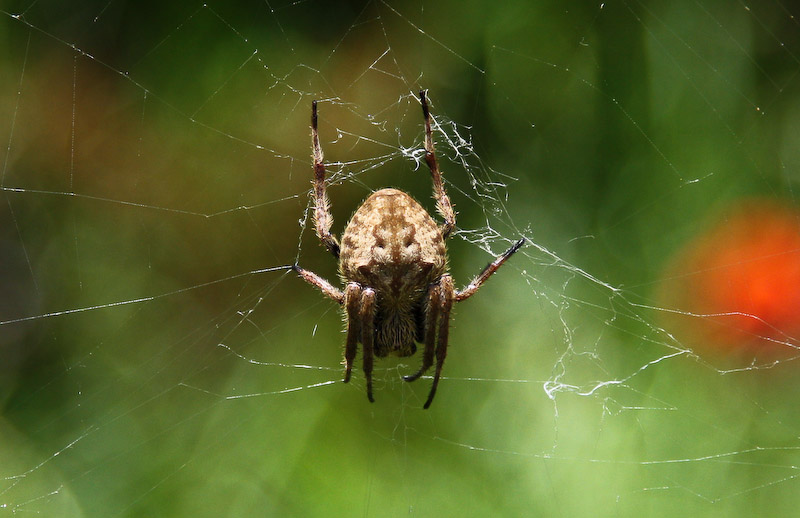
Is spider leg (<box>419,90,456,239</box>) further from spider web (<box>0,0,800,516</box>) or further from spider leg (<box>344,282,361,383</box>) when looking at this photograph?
spider web (<box>0,0,800,516</box>)

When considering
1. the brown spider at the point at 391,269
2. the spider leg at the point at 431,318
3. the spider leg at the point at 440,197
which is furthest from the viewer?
the spider leg at the point at 440,197

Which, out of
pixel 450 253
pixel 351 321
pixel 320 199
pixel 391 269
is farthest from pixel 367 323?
pixel 450 253

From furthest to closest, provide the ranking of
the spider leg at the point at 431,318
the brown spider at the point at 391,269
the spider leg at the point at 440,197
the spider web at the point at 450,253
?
the spider web at the point at 450,253 → the spider leg at the point at 440,197 → the spider leg at the point at 431,318 → the brown spider at the point at 391,269

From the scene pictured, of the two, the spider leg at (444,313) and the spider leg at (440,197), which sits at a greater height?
the spider leg at (440,197)

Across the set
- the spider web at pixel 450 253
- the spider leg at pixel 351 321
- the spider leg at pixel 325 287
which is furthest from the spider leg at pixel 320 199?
the spider web at pixel 450 253

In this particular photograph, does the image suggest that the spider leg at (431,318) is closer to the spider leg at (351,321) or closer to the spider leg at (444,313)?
the spider leg at (444,313)

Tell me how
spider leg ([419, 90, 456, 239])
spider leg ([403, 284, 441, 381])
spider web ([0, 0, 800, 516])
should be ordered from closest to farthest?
spider leg ([403, 284, 441, 381])
spider leg ([419, 90, 456, 239])
spider web ([0, 0, 800, 516])

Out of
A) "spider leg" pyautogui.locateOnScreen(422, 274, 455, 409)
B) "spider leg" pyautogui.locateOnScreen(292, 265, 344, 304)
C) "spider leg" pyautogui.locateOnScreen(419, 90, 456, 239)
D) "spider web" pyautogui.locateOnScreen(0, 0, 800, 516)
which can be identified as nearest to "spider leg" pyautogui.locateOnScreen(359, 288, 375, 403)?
"spider leg" pyautogui.locateOnScreen(292, 265, 344, 304)

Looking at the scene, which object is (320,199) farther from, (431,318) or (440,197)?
(431,318)

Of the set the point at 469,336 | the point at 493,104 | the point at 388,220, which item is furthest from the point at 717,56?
the point at 388,220

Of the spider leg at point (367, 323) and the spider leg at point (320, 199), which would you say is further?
the spider leg at point (320, 199)
